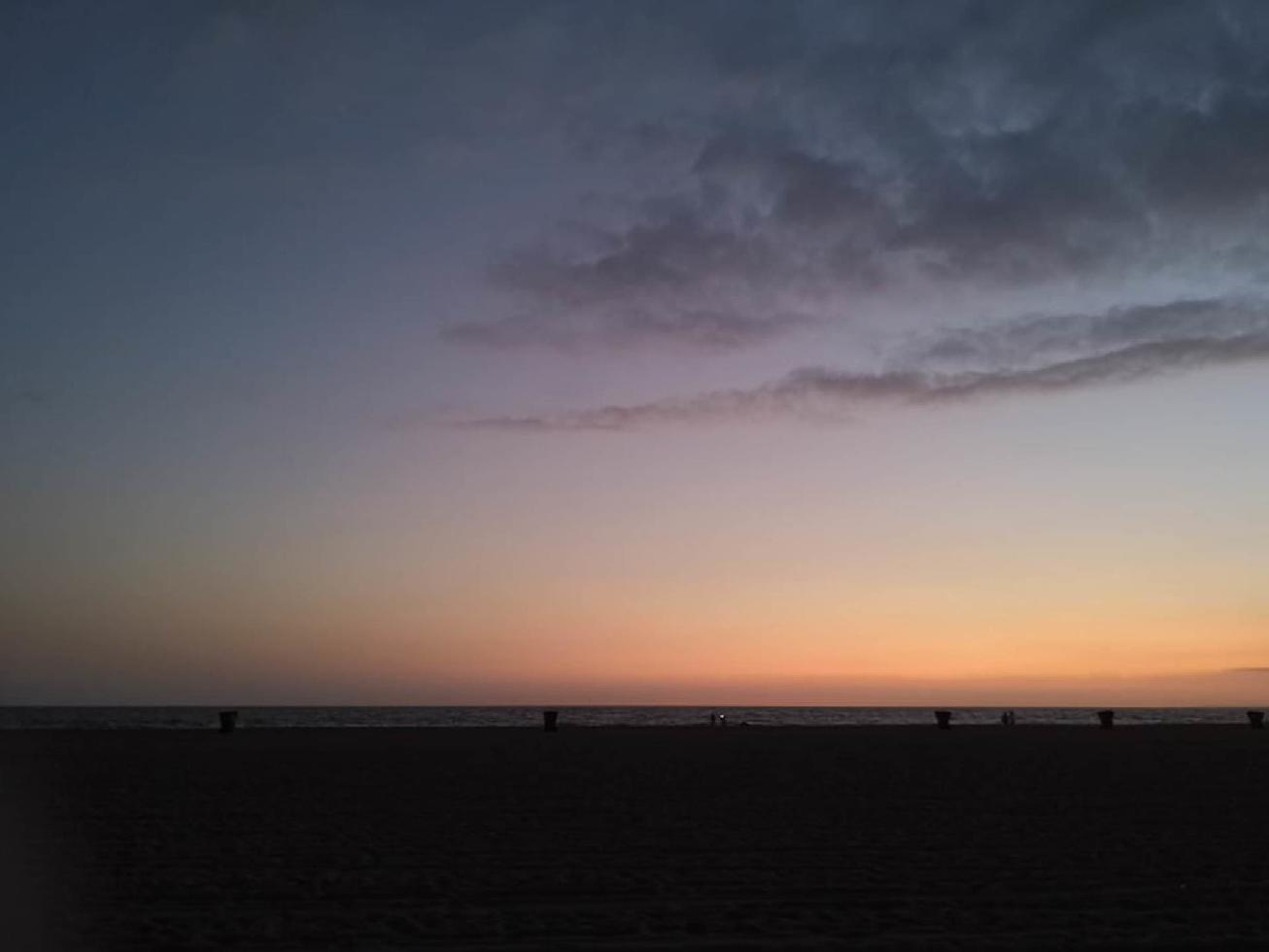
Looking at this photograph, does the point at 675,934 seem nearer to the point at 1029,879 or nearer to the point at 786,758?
the point at 1029,879

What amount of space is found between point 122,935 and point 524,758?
18558 millimetres

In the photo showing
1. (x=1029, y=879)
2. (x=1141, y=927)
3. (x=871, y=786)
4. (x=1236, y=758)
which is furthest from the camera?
(x=1236, y=758)

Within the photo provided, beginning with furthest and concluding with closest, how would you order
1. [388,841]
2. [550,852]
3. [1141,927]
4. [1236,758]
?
[1236,758] → [388,841] → [550,852] → [1141,927]

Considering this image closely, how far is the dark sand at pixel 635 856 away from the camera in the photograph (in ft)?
29.8

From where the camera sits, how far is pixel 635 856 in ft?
40.6

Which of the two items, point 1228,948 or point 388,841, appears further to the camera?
point 388,841

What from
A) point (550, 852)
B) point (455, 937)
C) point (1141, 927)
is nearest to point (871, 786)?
point (550, 852)

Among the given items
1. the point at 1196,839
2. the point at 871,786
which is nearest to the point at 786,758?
the point at 871,786

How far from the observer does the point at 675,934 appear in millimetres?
8867

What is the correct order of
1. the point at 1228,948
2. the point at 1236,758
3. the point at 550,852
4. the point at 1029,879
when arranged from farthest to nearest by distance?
the point at 1236,758
the point at 550,852
the point at 1029,879
the point at 1228,948

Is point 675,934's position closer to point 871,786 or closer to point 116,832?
point 116,832

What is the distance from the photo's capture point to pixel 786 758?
2727 cm

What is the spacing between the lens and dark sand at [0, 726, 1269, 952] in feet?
29.8

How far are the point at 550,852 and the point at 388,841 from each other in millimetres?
2003
